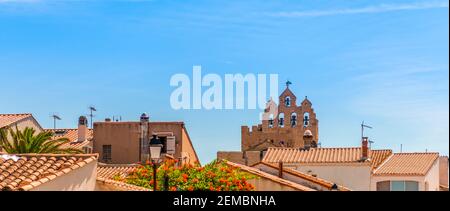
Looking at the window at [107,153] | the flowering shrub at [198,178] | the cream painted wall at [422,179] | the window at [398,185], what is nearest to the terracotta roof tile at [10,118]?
the window at [107,153]

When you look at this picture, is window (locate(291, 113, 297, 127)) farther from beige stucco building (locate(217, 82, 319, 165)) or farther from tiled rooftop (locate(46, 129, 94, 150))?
tiled rooftop (locate(46, 129, 94, 150))

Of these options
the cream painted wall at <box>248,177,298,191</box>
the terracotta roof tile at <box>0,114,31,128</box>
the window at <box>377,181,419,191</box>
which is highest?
the terracotta roof tile at <box>0,114,31,128</box>

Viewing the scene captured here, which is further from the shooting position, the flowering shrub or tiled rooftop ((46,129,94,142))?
tiled rooftop ((46,129,94,142))

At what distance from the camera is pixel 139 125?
4772 centimetres

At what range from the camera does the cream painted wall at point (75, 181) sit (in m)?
13.9

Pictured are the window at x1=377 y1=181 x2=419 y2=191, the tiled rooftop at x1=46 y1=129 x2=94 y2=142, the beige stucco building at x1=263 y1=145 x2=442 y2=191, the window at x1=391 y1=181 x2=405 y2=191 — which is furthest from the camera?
the tiled rooftop at x1=46 y1=129 x2=94 y2=142

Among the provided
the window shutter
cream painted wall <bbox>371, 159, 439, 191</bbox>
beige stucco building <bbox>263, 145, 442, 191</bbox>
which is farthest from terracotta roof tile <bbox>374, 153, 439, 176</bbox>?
the window shutter

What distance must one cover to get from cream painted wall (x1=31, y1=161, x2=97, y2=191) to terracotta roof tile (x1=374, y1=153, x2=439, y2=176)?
31428 mm

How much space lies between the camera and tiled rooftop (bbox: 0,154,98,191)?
45.4ft

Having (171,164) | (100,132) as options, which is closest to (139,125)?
(100,132)

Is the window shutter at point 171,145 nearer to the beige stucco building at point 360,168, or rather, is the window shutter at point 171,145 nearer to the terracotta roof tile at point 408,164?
the beige stucco building at point 360,168
